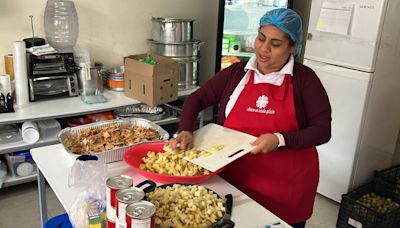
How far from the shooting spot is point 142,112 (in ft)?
10.3

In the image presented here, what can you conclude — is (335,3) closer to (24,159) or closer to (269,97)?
(269,97)

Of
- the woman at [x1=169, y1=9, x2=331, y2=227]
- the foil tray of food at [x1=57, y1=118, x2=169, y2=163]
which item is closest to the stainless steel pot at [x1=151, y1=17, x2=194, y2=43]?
the foil tray of food at [x1=57, y1=118, x2=169, y2=163]

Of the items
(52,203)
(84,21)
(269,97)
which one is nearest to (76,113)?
(52,203)

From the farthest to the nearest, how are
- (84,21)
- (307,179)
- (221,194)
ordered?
(84,21) → (307,179) → (221,194)

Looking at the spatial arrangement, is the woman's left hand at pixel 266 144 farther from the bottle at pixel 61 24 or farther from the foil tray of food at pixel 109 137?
the bottle at pixel 61 24

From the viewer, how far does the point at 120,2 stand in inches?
128

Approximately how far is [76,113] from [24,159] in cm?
47

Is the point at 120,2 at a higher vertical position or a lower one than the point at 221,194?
higher

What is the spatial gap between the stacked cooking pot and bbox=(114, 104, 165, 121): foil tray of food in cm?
35

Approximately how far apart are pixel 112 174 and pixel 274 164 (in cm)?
66

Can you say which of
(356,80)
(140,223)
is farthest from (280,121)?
(356,80)

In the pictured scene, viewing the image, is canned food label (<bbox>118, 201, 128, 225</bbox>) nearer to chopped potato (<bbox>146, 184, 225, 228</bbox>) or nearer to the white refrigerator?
chopped potato (<bbox>146, 184, 225, 228</bbox>)

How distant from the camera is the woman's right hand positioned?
1.54 meters

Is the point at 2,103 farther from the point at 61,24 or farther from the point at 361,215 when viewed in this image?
the point at 361,215
